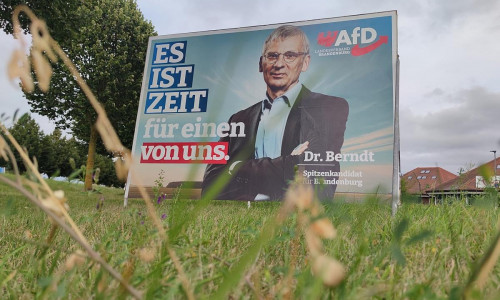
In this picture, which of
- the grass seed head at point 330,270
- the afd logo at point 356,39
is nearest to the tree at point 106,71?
the afd logo at point 356,39

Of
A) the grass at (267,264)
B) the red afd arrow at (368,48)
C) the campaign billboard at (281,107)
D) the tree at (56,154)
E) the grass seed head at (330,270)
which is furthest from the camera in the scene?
the tree at (56,154)

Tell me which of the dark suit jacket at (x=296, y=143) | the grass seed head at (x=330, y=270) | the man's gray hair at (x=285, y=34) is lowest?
the grass seed head at (x=330, y=270)

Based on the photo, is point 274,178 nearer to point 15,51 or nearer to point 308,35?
point 308,35

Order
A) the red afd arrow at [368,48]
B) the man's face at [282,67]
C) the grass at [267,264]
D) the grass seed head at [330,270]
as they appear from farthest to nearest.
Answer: the man's face at [282,67], the red afd arrow at [368,48], the grass at [267,264], the grass seed head at [330,270]

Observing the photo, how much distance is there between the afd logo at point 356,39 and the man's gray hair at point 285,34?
240 mm

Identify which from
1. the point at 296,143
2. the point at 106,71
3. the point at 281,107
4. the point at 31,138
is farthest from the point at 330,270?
the point at 31,138

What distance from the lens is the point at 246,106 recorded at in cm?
647

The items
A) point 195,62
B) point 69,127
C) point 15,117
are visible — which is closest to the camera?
point 15,117

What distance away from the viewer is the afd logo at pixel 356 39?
600 centimetres

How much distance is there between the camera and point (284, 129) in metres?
6.18

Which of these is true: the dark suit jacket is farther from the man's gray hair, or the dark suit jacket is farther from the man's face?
the man's gray hair

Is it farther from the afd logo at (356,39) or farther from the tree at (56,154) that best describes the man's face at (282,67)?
the tree at (56,154)

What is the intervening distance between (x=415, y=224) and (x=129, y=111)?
14.0m

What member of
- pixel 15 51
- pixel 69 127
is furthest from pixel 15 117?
pixel 69 127
